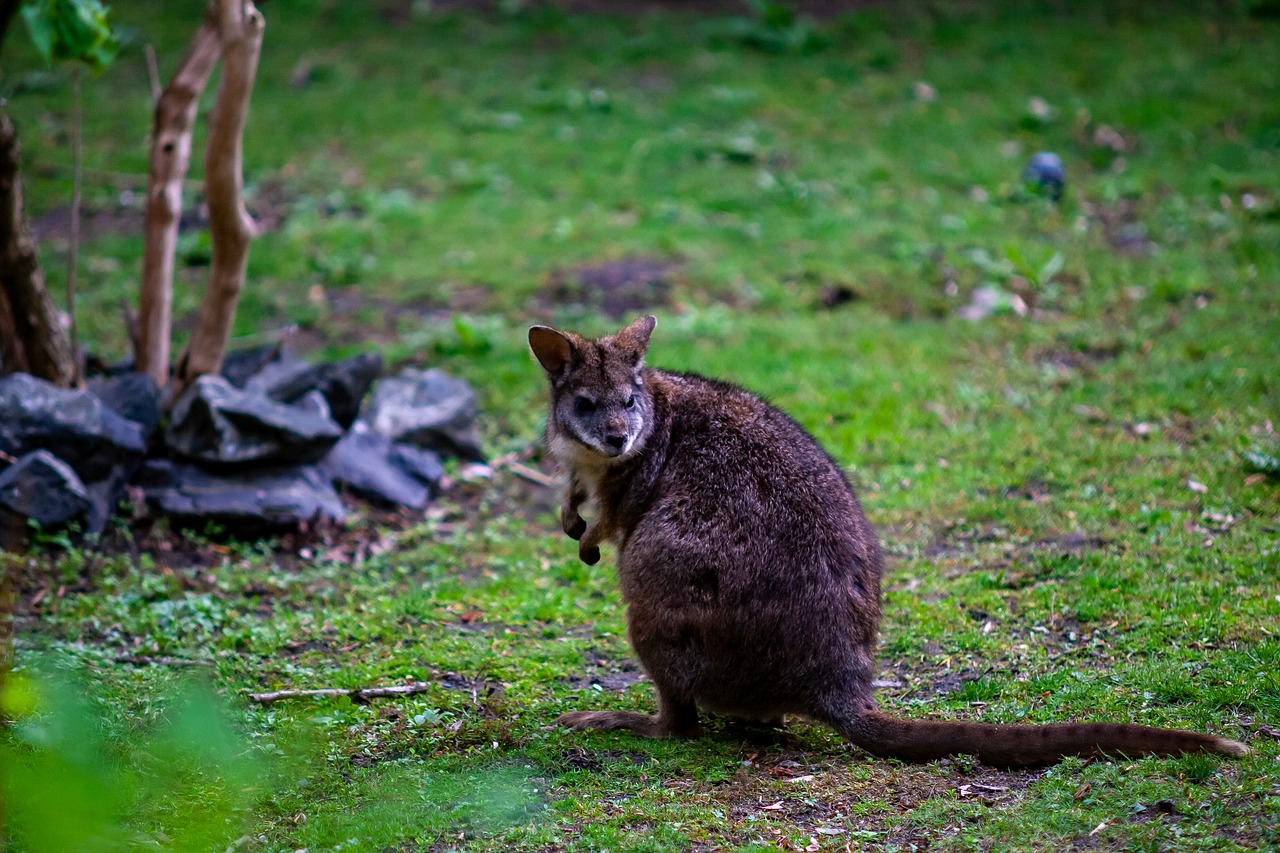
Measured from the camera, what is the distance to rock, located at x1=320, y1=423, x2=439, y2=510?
7477 millimetres

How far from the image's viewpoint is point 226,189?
7219mm

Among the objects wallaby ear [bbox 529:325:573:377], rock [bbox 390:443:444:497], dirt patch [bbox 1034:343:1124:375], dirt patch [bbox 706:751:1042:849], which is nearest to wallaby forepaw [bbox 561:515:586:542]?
wallaby ear [bbox 529:325:573:377]

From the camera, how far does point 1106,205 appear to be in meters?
11.7

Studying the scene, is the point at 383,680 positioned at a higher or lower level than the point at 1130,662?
lower

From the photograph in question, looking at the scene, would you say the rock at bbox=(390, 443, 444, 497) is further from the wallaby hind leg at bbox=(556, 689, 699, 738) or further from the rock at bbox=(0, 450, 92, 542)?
the wallaby hind leg at bbox=(556, 689, 699, 738)

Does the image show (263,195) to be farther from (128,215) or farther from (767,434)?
(767,434)

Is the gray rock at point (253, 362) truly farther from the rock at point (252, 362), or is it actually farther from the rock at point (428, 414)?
the rock at point (428, 414)

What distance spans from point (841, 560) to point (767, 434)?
2.08ft

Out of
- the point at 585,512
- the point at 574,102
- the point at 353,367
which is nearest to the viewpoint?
the point at 585,512

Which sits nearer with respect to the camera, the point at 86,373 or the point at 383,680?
the point at 383,680

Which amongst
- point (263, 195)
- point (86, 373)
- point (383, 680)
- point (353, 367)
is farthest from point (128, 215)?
point (383, 680)

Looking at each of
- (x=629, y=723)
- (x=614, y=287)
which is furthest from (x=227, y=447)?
(x=614, y=287)

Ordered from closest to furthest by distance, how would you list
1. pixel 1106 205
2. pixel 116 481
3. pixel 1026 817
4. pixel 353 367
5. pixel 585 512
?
pixel 1026 817, pixel 585 512, pixel 116 481, pixel 353 367, pixel 1106 205

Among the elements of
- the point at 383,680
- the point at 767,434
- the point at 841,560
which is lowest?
the point at 383,680
